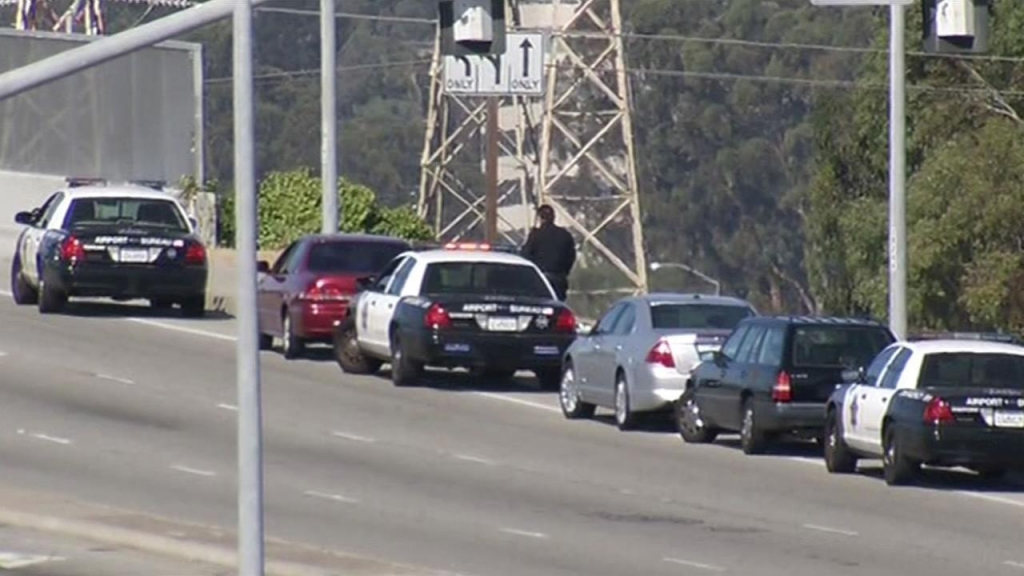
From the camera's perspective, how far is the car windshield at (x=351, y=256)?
3338 centimetres

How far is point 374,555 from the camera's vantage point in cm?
1831

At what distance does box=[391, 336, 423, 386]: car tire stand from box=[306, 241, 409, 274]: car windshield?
269 cm

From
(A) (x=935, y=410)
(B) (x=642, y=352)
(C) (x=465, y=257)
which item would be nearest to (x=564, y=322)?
(C) (x=465, y=257)

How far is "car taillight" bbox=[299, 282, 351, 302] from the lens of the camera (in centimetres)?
3269

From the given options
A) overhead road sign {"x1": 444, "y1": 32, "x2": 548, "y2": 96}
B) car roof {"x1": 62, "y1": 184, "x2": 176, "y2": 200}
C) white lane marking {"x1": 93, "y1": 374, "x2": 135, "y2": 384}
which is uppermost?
overhead road sign {"x1": 444, "y1": 32, "x2": 548, "y2": 96}

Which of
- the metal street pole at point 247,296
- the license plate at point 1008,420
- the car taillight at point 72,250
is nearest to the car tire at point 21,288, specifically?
the car taillight at point 72,250

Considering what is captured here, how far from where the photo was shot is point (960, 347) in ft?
79.5

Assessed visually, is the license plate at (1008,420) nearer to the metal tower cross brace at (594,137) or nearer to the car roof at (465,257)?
the car roof at (465,257)

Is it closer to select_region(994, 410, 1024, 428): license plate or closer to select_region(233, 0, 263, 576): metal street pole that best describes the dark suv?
select_region(994, 410, 1024, 428): license plate

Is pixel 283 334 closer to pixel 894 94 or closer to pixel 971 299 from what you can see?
pixel 894 94

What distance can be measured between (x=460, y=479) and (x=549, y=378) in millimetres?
8447

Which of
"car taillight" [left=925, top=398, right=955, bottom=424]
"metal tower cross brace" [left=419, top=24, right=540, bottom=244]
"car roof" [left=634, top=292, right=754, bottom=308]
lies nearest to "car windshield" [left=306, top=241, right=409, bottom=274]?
"car roof" [left=634, top=292, right=754, bottom=308]

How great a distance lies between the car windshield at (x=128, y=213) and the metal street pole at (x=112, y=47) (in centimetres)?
2075

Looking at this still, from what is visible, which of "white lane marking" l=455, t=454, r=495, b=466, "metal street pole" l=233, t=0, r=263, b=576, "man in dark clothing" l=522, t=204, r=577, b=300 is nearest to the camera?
"metal street pole" l=233, t=0, r=263, b=576
